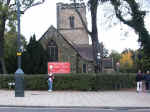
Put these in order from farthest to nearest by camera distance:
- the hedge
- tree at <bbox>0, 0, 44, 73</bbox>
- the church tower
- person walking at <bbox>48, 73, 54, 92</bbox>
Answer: the church tower
tree at <bbox>0, 0, 44, 73</bbox>
the hedge
person walking at <bbox>48, 73, 54, 92</bbox>

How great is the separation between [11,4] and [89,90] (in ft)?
47.9

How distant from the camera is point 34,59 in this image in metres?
45.8

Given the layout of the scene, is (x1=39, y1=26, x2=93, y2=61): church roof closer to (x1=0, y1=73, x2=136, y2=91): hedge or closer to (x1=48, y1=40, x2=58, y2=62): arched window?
(x1=48, y1=40, x2=58, y2=62): arched window

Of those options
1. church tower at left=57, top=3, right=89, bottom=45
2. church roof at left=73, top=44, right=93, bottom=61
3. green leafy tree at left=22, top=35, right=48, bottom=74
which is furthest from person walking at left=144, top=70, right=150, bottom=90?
church tower at left=57, top=3, right=89, bottom=45

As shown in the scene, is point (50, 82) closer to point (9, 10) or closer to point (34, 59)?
point (9, 10)

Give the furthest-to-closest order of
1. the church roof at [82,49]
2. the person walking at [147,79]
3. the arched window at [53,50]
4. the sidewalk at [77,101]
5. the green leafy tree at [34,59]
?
the arched window at [53,50]
the church roof at [82,49]
the green leafy tree at [34,59]
the person walking at [147,79]
the sidewalk at [77,101]

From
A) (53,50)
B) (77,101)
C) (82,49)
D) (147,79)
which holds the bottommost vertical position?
(77,101)

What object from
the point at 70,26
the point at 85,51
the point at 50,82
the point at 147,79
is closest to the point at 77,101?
the point at 50,82

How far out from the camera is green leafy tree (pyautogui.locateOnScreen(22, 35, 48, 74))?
45.4 metres

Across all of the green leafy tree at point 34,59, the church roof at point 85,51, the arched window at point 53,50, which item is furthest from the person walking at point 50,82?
the church roof at point 85,51

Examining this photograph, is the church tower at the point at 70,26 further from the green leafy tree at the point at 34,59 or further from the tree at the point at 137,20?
the tree at the point at 137,20

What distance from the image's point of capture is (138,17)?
26703 millimetres

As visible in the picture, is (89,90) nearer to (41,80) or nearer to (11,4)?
(41,80)

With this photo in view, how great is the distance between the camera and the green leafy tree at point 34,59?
4544 centimetres
